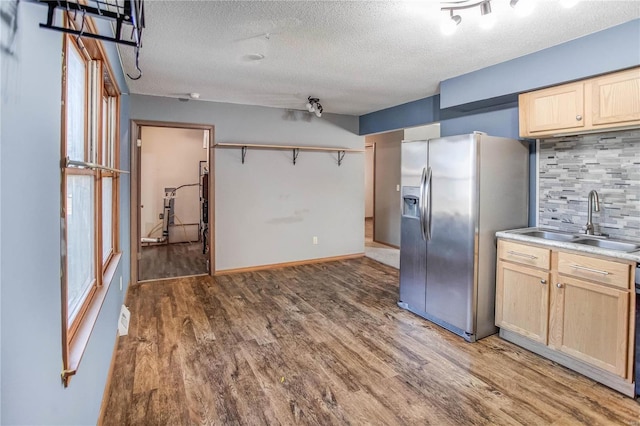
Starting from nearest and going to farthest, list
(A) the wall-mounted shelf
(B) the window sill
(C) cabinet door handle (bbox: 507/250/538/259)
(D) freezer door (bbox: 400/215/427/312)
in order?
(B) the window sill < (C) cabinet door handle (bbox: 507/250/538/259) < (D) freezer door (bbox: 400/215/427/312) < (A) the wall-mounted shelf

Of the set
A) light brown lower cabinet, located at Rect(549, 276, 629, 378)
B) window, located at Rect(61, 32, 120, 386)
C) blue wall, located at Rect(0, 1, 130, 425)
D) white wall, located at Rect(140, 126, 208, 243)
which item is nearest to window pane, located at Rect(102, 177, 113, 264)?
window, located at Rect(61, 32, 120, 386)

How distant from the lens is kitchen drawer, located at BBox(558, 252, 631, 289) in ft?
7.36

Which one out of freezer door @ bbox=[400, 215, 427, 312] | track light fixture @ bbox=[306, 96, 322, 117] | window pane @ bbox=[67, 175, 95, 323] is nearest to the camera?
window pane @ bbox=[67, 175, 95, 323]

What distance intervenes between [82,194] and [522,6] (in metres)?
2.64

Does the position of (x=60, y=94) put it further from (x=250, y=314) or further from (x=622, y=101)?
(x=622, y=101)

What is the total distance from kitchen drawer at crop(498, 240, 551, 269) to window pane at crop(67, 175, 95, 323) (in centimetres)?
297

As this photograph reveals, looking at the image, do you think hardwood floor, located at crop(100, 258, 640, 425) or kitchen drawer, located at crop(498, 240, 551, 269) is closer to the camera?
hardwood floor, located at crop(100, 258, 640, 425)

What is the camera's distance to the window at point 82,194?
138 centimetres

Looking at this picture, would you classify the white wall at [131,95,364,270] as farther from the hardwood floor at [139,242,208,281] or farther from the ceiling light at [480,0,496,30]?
the ceiling light at [480,0,496,30]

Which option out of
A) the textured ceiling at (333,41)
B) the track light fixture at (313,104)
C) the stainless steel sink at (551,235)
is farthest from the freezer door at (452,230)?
the track light fixture at (313,104)

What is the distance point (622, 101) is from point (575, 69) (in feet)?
1.37

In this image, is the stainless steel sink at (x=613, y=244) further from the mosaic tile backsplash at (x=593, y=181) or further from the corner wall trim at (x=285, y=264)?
the corner wall trim at (x=285, y=264)

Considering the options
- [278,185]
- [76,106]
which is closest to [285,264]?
[278,185]

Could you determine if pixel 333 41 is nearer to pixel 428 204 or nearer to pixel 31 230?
pixel 428 204
